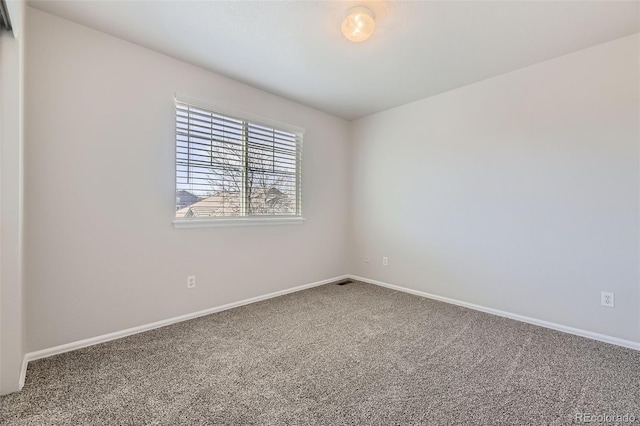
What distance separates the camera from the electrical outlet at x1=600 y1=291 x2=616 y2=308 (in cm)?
229

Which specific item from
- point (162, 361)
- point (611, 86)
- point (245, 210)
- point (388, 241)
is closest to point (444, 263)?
point (388, 241)

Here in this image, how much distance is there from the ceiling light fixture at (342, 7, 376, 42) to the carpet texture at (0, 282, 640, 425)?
2280 millimetres

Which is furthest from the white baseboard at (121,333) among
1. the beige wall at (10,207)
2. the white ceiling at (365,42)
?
the white ceiling at (365,42)

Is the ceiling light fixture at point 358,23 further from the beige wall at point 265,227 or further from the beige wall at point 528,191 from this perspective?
the beige wall at point 528,191

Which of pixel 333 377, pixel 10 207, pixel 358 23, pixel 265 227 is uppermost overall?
pixel 358 23

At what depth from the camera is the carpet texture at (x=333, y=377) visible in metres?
1.46

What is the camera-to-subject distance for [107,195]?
7.39 ft

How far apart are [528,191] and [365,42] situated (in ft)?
6.70

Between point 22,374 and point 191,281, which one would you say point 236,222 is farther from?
point 22,374

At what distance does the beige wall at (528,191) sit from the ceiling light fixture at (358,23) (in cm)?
→ 172

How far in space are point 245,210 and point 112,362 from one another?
1.74m

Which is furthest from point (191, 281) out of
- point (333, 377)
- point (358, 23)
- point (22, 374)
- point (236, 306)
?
point (358, 23)

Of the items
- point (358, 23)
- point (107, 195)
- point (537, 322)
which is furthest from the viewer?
point (537, 322)

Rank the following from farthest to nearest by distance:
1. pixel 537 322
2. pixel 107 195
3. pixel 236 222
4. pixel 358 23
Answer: pixel 236 222 < pixel 537 322 < pixel 107 195 < pixel 358 23
